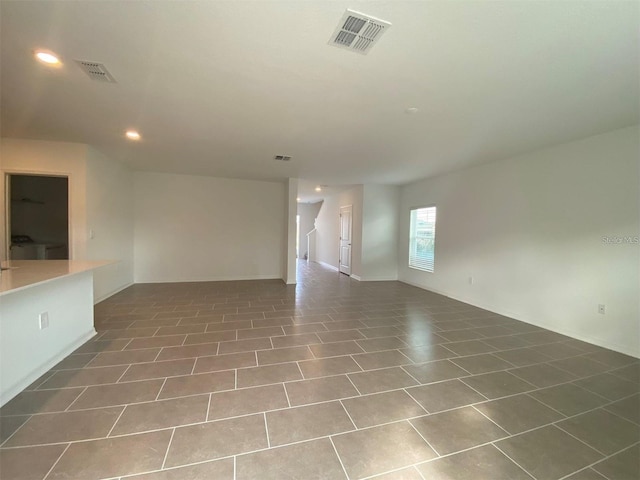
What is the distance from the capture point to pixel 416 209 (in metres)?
6.39

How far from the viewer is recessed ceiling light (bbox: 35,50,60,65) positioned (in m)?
1.85

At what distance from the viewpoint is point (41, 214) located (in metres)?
5.80

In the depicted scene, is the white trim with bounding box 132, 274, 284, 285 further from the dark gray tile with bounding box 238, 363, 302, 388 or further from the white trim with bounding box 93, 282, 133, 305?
the dark gray tile with bounding box 238, 363, 302, 388

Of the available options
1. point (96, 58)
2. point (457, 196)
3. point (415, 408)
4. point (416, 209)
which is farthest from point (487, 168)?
point (96, 58)

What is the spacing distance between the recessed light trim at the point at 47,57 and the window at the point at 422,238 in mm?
6018

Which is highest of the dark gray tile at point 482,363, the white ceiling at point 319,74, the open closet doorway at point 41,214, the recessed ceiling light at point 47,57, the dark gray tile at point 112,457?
the white ceiling at point 319,74

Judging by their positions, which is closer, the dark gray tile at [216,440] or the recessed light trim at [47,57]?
the dark gray tile at [216,440]

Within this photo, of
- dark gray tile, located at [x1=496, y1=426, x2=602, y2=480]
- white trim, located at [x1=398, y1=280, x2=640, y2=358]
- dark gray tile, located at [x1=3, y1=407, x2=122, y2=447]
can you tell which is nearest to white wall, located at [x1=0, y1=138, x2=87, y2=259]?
dark gray tile, located at [x1=3, y1=407, x2=122, y2=447]

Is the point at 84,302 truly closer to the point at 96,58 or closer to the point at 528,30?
the point at 96,58

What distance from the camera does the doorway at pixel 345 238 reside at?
761 centimetres

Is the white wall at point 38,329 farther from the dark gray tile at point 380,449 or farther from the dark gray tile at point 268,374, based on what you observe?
the dark gray tile at point 380,449

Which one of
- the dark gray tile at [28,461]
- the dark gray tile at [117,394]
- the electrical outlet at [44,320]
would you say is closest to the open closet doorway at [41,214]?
the electrical outlet at [44,320]

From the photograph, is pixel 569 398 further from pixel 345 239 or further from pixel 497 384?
pixel 345 239

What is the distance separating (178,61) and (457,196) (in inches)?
196
